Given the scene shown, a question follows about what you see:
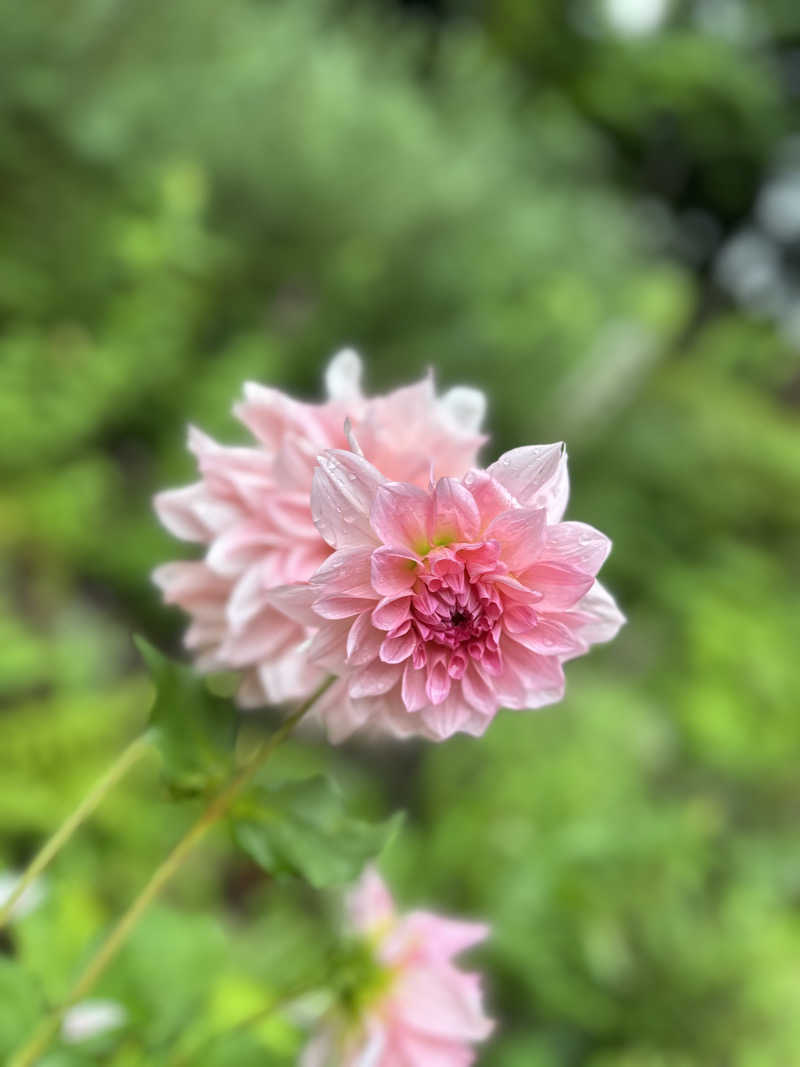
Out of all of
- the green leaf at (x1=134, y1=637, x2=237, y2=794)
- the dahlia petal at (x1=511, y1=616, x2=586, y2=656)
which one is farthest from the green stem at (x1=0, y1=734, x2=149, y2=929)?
the dahlia petal at (x1=511, y1=616, x2=586, y2=656)

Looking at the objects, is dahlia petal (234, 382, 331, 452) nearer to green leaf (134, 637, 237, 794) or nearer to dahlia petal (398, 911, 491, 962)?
green leaf (134, 637, 237, 794)

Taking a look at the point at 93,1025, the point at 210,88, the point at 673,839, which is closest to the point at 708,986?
the point at 673,839

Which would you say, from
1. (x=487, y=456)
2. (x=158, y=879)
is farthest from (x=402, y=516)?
(x=487, y=456)

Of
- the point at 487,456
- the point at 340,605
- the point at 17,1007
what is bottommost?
the point at 17,1007

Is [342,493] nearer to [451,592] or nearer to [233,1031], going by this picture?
[451,592]

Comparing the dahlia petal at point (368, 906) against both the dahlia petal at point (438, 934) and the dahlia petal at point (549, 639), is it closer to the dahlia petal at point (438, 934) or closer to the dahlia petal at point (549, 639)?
the dahlia petal at point (438, 934)

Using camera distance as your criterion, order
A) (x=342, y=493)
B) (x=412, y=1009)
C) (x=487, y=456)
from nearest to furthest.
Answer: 1. (x=342, y=493)
2. (x=412, y=1009)
3. (x=487, y=456)
